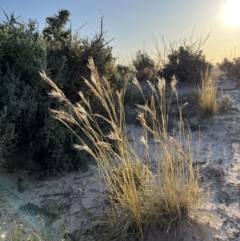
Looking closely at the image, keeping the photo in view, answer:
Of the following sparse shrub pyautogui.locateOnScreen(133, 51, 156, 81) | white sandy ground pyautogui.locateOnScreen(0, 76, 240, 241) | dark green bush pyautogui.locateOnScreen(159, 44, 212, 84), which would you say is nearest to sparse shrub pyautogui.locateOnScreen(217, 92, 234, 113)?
white sandy ground pyautogui.locateOnScreen(0, 76, 240, 241)

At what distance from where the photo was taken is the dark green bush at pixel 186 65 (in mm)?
10789

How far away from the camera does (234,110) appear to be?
7312mm

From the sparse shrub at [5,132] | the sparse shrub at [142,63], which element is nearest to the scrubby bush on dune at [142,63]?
the sparse shrub at [142,63]

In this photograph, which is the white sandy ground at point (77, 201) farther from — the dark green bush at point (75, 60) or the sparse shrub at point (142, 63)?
the sparse shrub at point (142, 63)

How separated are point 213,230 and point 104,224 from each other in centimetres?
99

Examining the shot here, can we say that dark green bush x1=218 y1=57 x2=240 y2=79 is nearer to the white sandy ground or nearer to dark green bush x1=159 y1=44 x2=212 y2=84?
dark green bush x1=159 y1=44 x2=212 y2=84

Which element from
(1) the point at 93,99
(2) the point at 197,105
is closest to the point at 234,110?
(2) the point at 197,105

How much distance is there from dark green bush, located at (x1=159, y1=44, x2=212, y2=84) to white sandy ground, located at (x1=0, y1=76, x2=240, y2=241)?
19.7 ft

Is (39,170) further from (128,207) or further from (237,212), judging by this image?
(237,212)

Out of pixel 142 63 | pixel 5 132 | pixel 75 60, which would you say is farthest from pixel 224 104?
pixel 142 63

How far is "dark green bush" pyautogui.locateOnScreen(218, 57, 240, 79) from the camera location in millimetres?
11422

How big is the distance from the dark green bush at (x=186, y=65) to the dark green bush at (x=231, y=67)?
0.80m

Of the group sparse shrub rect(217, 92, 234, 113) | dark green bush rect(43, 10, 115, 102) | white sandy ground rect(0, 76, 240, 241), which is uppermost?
dark green bush rect(43, 10, 115, 102)

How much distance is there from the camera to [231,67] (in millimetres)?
11781
